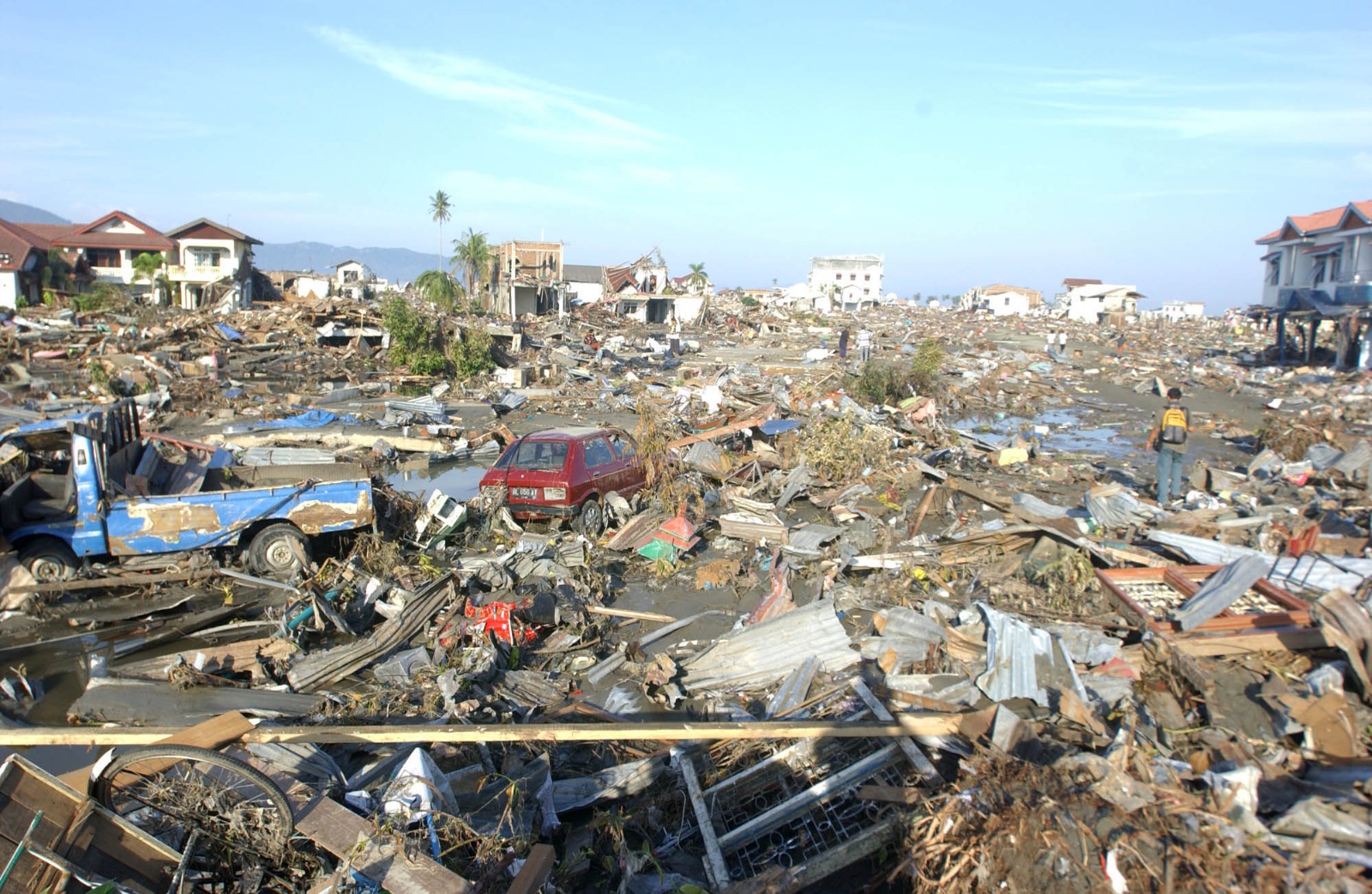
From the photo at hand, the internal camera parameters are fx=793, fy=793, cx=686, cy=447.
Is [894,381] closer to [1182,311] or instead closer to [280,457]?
[280,457]

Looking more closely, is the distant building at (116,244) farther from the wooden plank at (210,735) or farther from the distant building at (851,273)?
the distant building at (851,273)

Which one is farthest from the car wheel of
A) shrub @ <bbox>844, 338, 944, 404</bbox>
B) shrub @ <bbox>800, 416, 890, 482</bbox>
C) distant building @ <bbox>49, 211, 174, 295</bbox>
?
distant building @ <bbox>49, 211, 174, 295</bbox>

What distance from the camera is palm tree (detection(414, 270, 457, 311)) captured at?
43.5 m

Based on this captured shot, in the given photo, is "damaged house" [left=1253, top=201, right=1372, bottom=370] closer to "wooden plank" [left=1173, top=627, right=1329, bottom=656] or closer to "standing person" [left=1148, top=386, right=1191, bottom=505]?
"standing person" [left=1148, top=386, right=1191, bottom=505]

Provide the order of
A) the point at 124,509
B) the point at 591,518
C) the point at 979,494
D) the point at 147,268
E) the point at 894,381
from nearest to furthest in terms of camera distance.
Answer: the point at 124,509 < the point at 591,518 < the point at 979,494 < the point at 894,381 < the point at 147,268

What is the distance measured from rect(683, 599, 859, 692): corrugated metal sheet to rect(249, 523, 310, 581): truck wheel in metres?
5.18

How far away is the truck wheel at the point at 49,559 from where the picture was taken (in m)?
8.57

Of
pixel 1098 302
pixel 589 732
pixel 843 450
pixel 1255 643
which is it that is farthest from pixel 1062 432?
pixel 1098 302

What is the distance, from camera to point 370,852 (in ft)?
13.4

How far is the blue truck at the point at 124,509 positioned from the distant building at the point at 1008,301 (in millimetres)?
87711

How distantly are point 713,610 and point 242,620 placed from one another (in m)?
5.10

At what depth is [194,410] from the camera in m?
21.5

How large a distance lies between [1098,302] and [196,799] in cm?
8810

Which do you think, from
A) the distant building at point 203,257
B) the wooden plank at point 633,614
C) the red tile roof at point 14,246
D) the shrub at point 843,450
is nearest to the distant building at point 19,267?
the red tile roof at point 14,246
